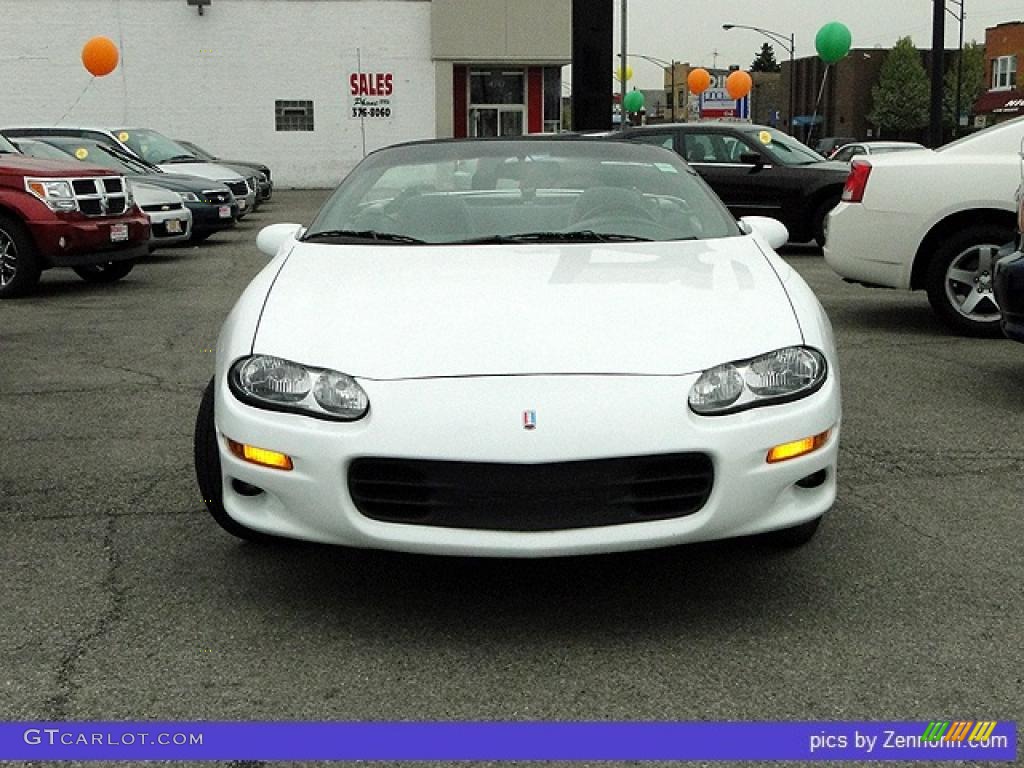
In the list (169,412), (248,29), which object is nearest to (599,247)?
(169,412)

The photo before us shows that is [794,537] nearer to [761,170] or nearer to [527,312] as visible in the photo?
[527,312]

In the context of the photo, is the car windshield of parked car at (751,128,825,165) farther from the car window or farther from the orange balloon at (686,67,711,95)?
the orange balloon at (686,67,711,95)

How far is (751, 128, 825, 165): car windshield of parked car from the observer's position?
1558cm

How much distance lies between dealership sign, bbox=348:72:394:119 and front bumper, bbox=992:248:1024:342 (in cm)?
3212

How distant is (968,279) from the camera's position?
8922 millimetres

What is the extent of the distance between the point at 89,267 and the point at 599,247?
9.90 metres

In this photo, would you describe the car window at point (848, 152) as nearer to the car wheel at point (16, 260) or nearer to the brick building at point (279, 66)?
the brick building at point (279, 66)

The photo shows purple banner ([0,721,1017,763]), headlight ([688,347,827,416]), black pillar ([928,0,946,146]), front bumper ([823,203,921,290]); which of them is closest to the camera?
purple banner ([0,721,1017,763])

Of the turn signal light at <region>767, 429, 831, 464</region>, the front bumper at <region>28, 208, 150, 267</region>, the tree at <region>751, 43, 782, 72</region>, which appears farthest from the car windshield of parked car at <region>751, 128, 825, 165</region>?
the tree at <region>751, 43, 782, 72</region>

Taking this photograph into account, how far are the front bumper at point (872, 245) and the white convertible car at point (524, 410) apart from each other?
498cm

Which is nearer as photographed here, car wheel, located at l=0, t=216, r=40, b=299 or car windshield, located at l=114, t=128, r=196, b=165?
car wheel, located at l=0, t=216, r=40, b=299

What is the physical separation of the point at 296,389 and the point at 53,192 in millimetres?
8946

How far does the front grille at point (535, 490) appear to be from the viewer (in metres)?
3.46

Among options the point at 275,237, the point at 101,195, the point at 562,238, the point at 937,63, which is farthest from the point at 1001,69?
the point at 562,238
